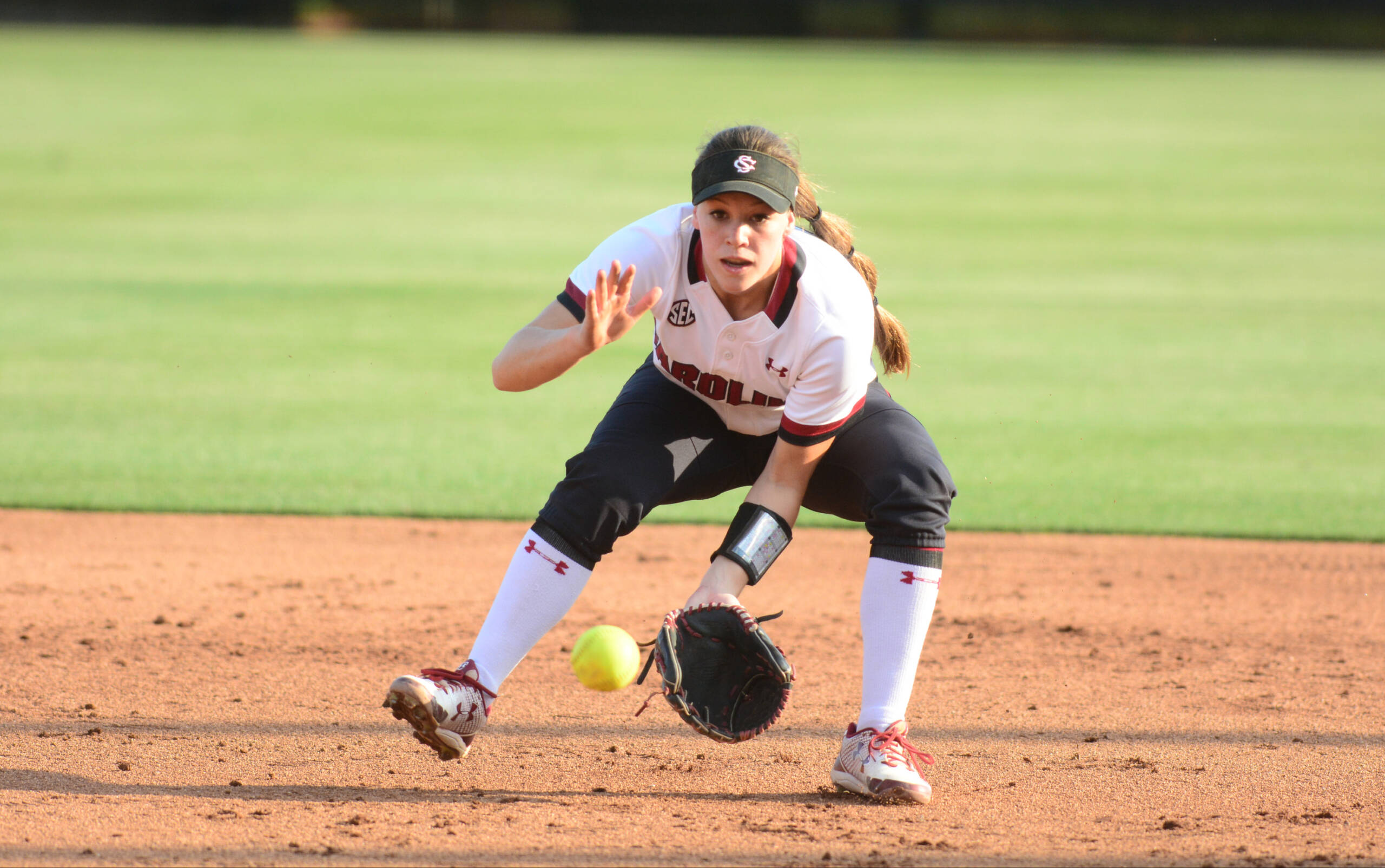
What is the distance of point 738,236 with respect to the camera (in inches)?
134

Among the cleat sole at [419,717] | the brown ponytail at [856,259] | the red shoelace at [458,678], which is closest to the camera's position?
the cleat sole at [419,717]

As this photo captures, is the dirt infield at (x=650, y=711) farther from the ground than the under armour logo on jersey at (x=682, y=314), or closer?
closer

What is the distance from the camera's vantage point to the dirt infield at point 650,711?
3195 millimetres

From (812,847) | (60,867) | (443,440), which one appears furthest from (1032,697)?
(443,440)

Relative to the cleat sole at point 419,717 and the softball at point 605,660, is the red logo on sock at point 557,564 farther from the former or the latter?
the cleat sole at point 419,717

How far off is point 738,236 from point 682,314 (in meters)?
0.30

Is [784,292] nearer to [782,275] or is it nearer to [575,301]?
[782,275]

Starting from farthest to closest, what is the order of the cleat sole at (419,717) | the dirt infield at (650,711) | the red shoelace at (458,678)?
the red shoelace at (458,678), the cleat sole at (419,717), the dirt infield at (650,711)

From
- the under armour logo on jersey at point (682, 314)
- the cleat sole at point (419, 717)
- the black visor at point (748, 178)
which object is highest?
the black visor at point (748, 178)

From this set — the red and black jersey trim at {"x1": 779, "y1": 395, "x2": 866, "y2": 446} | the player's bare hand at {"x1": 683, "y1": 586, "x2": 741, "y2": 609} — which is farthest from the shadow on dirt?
the red and black jersey trim at {"x1": 779, "y1": 395, "x2": 866, "y2": 446}

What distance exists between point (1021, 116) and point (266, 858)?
25.8 meters

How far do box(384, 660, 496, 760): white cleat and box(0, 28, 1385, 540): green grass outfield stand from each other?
2.91m

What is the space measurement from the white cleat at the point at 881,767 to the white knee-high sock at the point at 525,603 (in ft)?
2.54

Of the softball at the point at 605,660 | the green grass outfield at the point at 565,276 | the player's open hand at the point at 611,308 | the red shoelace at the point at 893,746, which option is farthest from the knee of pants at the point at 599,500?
the green grass outfield at the point at 565,276
